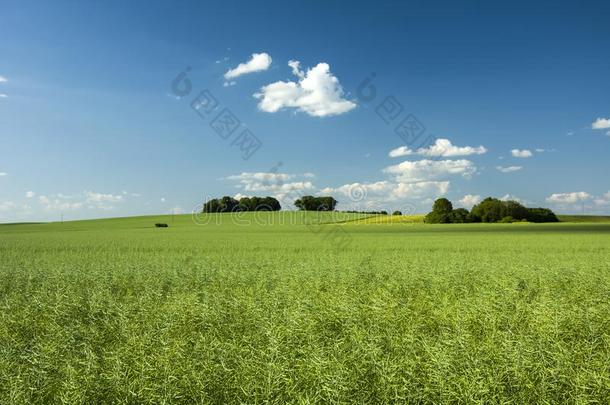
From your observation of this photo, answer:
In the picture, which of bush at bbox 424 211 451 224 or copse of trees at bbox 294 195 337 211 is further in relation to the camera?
copse of trees at bbox 294 195 337 211

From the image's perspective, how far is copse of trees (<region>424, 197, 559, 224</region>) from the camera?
82.9 metres

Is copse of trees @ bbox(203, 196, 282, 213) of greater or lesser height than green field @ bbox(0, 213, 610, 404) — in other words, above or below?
above

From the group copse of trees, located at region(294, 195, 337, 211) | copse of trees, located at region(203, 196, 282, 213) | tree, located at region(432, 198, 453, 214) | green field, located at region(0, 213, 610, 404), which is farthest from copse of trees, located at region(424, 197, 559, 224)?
green field, located at region(0, 213, 610, 404)

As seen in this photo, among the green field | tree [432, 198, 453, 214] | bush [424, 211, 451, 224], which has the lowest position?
the green field

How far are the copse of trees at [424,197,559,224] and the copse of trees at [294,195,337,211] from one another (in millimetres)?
35118

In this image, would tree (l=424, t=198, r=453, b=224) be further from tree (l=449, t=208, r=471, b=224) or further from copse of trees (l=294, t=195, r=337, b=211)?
copse of trees (l=294, t=195, r=337, b=211)

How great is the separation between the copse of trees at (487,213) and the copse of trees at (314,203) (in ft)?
115

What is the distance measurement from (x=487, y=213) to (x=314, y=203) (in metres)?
47.6

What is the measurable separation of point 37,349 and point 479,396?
7.01 meters

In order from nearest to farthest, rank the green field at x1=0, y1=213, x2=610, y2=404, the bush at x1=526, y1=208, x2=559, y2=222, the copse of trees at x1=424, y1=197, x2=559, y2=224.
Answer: the green field at x1=0, y1=213, x2=610, y2=404 → the copse of trees at x1=424, y1=197, x2=559, y2=224 → the bush at x1=526, y1=208, x2=559, y2=222

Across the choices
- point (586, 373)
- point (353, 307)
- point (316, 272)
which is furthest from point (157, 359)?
point (316, 272)

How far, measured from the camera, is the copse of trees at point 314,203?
11431 cm

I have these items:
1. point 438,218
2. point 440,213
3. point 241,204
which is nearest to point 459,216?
point 440,213

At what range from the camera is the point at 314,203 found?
11525 cm
